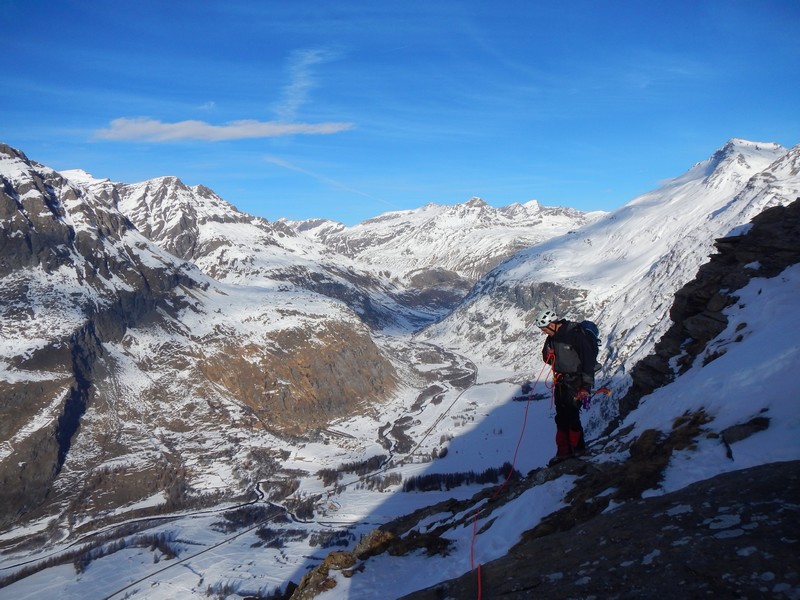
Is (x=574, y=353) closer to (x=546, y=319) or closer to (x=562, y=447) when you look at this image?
(x=546, y=319)

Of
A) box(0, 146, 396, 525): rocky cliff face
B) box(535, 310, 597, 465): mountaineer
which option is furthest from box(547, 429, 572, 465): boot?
box(0, 146, 396, 525): rocky cliff face

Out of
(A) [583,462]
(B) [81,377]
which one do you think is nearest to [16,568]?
(B) [81,377]

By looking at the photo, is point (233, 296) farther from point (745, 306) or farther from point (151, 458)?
point (745, 306)

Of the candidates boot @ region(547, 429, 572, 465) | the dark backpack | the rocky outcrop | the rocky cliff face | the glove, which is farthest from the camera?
the rocky cliff face

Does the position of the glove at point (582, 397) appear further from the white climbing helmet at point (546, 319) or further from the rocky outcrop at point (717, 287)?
the rocky outcrop at point (717, 287)

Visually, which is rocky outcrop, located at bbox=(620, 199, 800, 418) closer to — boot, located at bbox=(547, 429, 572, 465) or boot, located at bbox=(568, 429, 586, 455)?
boot, located at bbox=(568, 429, 586, 455)

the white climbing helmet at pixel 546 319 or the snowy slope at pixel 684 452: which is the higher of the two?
the white climbing helmet at pixel 546 319

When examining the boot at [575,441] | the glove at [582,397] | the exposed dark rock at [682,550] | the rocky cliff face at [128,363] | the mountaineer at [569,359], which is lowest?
the exposed dark rock at [682,550]

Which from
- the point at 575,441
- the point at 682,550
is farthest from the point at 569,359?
the point at 682,550

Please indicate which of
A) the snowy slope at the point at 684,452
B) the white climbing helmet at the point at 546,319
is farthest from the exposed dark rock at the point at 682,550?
the white climbing helmet at the point at 546,319
